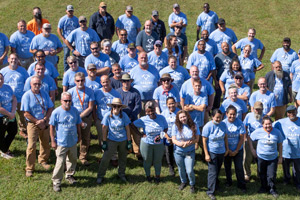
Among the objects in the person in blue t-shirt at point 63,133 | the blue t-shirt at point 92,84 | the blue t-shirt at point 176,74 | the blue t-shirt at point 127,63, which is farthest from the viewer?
the blue t-shirt at point 127,63

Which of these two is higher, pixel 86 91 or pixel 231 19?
pixel 231 19

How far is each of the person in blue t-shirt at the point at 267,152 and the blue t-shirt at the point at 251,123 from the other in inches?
14.0

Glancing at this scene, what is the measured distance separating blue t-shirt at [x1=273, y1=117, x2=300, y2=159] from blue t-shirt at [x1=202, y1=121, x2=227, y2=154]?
1.49m

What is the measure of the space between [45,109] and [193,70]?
12.5 feet

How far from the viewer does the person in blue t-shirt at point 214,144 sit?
8.99m

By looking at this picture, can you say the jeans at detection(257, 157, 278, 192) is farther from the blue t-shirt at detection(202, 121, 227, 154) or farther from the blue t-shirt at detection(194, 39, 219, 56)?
the blue t-shirt at detection(194, 39, 219, 56)

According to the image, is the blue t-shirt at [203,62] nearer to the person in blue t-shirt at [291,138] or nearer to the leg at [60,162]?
the person in blue t-shirt at [291,138]

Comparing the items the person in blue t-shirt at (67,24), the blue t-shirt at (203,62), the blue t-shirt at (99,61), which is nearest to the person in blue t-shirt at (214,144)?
the blue t-shirt at (203,62)

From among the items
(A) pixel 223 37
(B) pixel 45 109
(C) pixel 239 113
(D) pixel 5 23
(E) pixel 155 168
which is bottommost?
(E) pixel 155 168

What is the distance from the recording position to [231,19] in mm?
24219

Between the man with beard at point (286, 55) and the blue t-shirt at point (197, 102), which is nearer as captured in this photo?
the blue t-shirt at point (197, 102)

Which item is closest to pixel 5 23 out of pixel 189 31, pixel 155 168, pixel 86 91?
pixel 189 31

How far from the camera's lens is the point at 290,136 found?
30.7ft

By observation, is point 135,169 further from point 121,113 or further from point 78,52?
point 78,52
